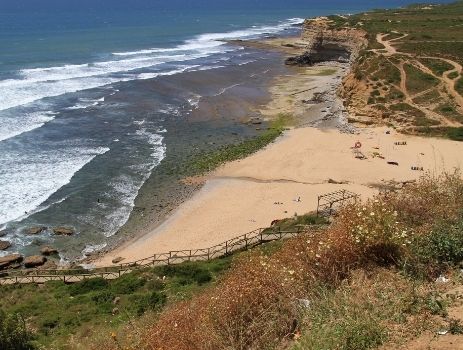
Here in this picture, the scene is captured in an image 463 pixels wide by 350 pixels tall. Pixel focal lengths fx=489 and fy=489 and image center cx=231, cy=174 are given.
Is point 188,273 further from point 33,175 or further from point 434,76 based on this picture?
point 434,76

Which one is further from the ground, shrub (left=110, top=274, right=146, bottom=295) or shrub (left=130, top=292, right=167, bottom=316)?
shrub (left=130, top=292, right=167, bottom=316)

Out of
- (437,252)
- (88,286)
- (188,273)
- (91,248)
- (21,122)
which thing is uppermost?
(437,252)

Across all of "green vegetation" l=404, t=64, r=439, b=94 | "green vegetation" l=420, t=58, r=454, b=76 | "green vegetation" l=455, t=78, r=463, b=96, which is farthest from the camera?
"green vegetation" l=420, t=58, r=454, b=76

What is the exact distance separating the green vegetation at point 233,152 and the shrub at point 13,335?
75.3 feet

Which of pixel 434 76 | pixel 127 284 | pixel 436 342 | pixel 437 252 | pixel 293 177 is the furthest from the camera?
pixel 434 76

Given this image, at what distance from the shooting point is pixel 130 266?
82.2 feet

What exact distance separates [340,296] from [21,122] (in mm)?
45684

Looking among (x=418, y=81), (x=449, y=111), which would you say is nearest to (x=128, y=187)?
(x=449, y=111)

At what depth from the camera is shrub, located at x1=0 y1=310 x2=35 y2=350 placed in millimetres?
15812

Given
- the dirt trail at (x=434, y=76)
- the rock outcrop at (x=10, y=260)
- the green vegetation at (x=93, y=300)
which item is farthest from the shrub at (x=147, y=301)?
the dirt trail at (x=434, y=76)

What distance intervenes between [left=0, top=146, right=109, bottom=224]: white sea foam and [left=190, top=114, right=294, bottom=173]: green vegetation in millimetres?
8949

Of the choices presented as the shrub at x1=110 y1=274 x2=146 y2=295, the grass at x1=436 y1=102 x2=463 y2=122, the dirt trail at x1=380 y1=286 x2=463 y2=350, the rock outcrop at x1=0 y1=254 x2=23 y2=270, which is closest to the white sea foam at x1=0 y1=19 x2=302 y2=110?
the rock outcrop at x1=0 y1=254 x2=23 y2=270

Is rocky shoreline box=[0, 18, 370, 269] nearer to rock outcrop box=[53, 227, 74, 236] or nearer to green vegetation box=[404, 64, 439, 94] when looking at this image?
rock outcrop box=[53, 227, 74, 236]

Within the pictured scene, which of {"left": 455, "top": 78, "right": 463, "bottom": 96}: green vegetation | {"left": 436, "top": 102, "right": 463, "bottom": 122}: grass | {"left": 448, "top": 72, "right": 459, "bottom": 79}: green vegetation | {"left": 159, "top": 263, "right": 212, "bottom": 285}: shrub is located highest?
{"left": 448, "top": 72, "right": 459, "bottom": 79}: green vegetation
